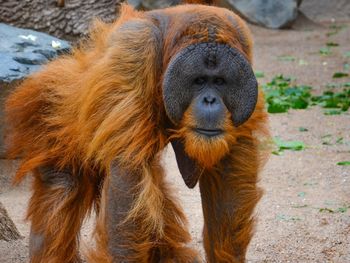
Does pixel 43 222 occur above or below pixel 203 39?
below

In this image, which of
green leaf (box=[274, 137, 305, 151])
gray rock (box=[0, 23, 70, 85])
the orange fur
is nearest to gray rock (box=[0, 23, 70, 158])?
gray rock (box=[0, 23, 70, 85])

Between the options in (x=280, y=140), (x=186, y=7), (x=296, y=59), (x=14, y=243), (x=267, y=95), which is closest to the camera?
(x=186, y=7)

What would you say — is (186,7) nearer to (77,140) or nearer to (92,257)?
(77,140)

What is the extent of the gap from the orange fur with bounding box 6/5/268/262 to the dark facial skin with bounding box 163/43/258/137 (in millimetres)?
49

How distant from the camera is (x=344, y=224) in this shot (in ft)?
15.6

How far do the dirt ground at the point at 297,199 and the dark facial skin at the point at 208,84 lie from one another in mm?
757

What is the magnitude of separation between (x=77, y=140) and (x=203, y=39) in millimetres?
802

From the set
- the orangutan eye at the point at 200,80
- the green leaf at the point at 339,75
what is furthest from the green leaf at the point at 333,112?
the orangutan eye at the point at 200,80

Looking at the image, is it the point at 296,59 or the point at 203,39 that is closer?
the point at 203,39

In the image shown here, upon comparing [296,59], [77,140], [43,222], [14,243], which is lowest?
[296,59]

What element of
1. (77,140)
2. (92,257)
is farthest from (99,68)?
(92,257)

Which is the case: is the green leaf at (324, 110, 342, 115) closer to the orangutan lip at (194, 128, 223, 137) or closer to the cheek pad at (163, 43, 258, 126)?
the cheek pad at (163, 43, 258, 126)

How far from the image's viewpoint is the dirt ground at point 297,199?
450 cm

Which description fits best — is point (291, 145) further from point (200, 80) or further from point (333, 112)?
point (200, 80)
